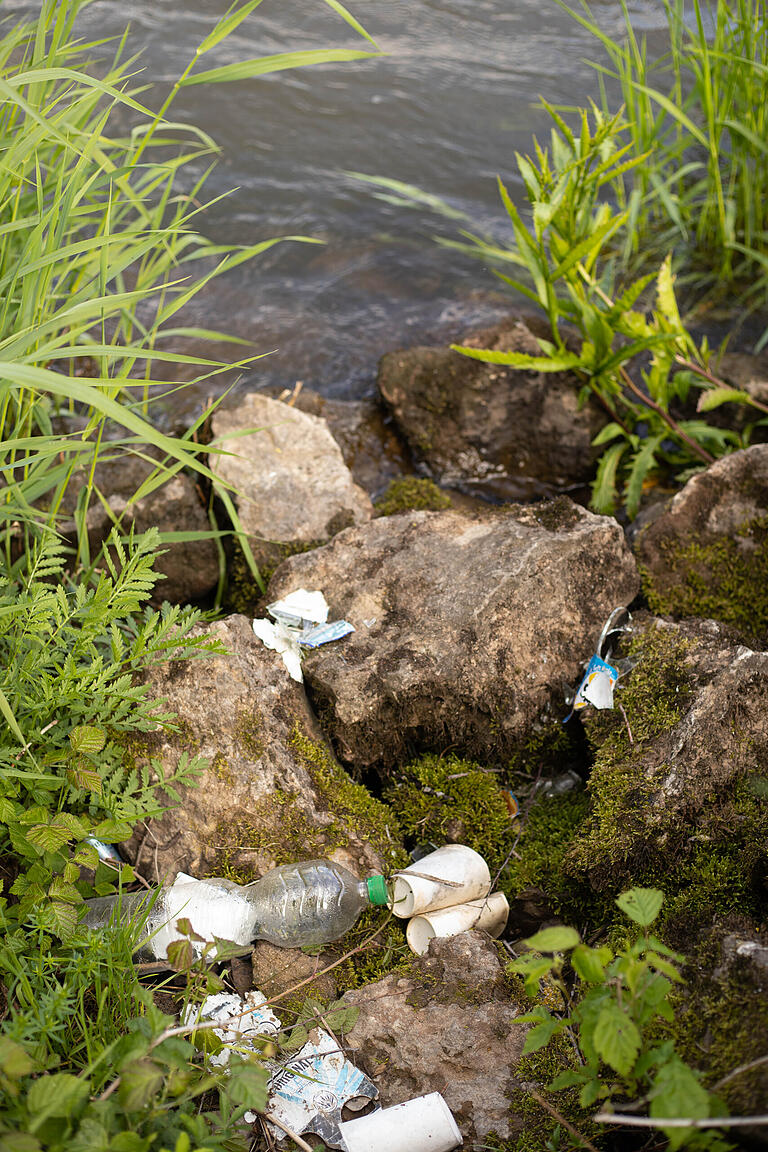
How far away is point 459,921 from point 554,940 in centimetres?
81

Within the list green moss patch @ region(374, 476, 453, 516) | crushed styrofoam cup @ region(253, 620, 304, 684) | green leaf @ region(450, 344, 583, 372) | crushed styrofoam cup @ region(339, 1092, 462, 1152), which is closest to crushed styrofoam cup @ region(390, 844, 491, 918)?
crushed styrofoam cup @ region(339, 1092, 462, 1152)

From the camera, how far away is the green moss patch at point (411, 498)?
3322 millimetres

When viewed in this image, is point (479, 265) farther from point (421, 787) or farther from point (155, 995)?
point (155, 995)

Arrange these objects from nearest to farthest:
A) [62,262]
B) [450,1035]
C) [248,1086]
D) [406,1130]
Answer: [248,1086] < [406,1130] < [450,1035] < [62,262]

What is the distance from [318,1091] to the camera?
1.73 metres

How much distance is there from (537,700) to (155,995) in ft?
4.26

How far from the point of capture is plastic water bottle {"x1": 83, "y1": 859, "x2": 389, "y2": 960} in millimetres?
2027

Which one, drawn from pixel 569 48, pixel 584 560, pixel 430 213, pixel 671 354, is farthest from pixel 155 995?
pixel 569 48

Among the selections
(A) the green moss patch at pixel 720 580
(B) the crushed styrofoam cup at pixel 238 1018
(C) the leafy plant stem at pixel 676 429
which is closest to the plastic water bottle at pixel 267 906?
(B) the crushed styrofoam cup at pixel 238 1018

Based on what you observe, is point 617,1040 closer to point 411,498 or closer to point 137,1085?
point 137,1085

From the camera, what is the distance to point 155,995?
191 cm

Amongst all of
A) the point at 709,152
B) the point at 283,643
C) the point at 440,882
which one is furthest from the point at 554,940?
the point at 709,152

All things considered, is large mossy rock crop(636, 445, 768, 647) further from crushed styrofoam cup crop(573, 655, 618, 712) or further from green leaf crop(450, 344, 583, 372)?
green leaf crop(450, 344, 583, 372)

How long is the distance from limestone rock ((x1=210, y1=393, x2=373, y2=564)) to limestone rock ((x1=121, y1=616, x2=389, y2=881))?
2.48 feet
